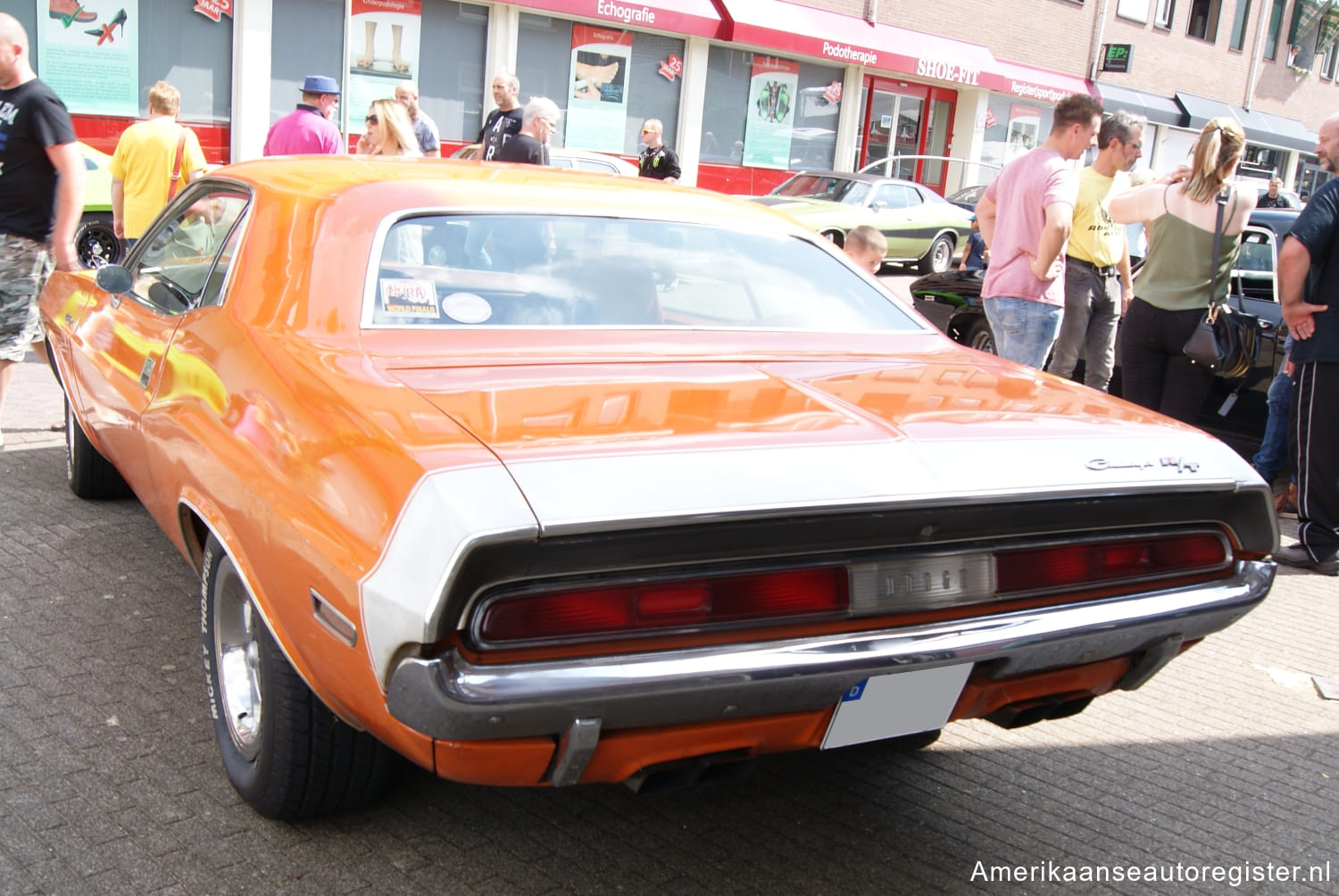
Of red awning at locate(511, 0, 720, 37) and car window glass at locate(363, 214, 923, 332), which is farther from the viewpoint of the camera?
red awning at locate(511, 0, 720, 37)

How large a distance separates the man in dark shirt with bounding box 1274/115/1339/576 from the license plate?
3.83 metres

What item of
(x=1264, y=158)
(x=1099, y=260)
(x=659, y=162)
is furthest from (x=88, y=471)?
(x=1264, y=158)

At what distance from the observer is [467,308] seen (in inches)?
117

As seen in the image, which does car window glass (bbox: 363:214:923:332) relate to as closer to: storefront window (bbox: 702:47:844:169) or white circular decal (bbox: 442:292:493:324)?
white circular decal (bbox: 442:292:493:324)

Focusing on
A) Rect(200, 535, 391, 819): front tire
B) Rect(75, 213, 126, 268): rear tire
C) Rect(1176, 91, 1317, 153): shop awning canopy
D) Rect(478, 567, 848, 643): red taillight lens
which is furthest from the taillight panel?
Rect(1176, 91, 1317, 153): shop awning canopy

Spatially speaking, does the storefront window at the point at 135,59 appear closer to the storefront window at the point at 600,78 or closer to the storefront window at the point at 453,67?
the storefront window at the point at 453,67

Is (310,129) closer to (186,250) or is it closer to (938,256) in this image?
(186,250)

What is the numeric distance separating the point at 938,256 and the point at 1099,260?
468 inches

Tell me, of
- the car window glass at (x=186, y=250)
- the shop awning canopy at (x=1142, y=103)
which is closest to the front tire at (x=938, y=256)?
the shop awning canopy at (x=1142, y=103)

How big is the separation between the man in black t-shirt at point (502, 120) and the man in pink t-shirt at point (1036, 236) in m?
3.97

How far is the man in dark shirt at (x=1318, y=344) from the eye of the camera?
17.4 feet

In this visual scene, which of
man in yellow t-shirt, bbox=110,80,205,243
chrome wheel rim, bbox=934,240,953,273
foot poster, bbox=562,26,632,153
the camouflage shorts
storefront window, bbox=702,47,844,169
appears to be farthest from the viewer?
storefront window, bbox=702,47,844,169

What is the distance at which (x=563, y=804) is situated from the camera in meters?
3.00

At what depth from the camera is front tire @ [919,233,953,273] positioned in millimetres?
17625
